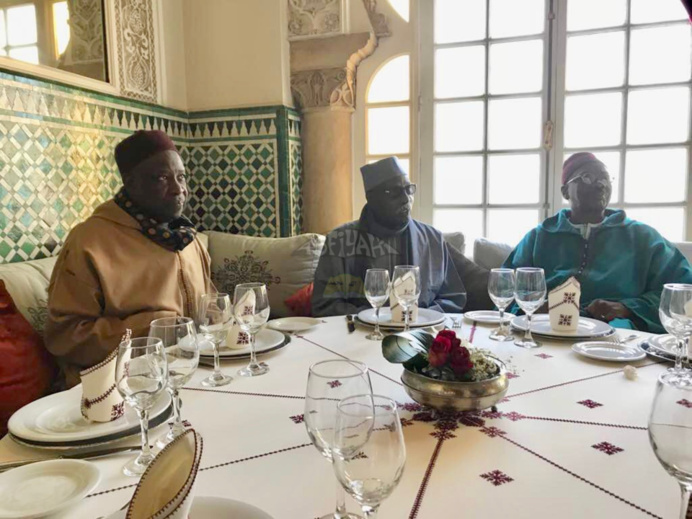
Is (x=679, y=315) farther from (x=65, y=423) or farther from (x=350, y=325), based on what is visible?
(x=65, y=423)

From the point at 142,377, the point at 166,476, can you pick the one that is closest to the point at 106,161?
the point at 142,377

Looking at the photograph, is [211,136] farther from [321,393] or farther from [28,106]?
[321,393]

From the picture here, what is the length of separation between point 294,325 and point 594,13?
9.54ft

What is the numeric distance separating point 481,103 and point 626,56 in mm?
913

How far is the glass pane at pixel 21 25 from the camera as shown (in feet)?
7.73

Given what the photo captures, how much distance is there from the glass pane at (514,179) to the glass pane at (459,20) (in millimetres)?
851

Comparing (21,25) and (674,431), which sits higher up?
(21,25)

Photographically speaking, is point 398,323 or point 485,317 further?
point 485,317

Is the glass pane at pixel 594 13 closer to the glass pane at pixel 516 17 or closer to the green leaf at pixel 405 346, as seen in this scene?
the glass pane at pixel 516 17

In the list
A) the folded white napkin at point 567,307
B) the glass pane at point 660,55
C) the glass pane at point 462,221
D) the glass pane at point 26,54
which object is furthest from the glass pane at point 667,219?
the glass pane at point 26,54

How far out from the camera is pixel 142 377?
0.90 m

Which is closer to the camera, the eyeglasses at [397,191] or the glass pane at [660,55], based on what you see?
the eyeglasses at [397,191]

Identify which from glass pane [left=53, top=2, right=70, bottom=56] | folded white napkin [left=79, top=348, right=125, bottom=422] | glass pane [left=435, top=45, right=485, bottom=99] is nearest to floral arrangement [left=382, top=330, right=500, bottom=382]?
folded white napkin [left=79, top=348, right=125, bottom=422]

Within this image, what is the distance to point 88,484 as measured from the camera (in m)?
0.77
